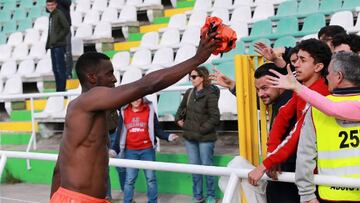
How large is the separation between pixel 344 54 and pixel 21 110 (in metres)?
8.61

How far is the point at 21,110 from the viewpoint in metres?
11.3

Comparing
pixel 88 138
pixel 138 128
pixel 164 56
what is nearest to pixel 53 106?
pixel 164 56

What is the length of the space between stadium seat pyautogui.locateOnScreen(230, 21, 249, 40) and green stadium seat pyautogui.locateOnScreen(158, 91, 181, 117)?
81.7 inches

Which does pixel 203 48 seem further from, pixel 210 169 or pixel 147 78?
pixel 210 169

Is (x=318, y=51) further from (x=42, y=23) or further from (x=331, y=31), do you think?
(x=42, y=23)

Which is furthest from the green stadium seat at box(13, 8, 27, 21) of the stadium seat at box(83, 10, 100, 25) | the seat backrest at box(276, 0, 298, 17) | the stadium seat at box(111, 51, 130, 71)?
the seat backrest at box(276, 0, 298, 17)

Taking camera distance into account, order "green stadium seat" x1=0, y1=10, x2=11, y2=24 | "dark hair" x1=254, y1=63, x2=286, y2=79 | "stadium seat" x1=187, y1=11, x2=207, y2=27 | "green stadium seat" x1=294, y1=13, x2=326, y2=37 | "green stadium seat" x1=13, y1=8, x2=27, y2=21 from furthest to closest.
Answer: "green stadium seat" x1=0, y1=10, x2=11, y2=24, "green stadium seat" x1=13, y1=8, x2=27, y2=21, "stadium seat" x1=187, y1=11, x2=207, y2=27, "green stadium seat" x1=294, y1=13, x2=326, y2=37, "dark hair" x1=254, y1=63, x2=286, y2=79

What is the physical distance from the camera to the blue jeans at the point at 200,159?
6.82 m

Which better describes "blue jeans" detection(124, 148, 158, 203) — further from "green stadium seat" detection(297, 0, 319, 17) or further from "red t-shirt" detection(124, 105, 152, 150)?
"green stadium seat" detection(297, 0, 319, 17)

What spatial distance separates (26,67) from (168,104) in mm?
5161

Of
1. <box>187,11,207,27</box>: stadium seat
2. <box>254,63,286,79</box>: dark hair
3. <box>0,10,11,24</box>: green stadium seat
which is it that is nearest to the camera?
<box>254,63,286,79</box>: dark hair

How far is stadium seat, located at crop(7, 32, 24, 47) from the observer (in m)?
14.3

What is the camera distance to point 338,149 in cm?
351

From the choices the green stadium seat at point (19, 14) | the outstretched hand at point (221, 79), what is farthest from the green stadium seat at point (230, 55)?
the green stadium seat at point (19, 14)
